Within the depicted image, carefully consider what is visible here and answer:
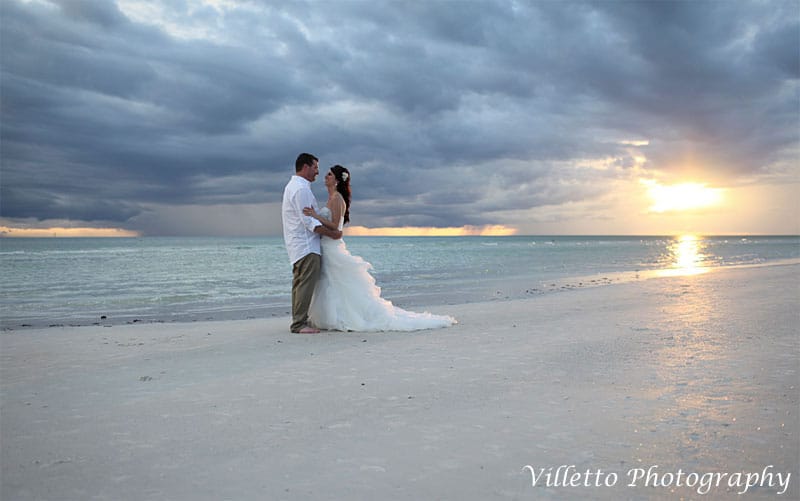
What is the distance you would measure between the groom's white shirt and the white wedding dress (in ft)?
0.75

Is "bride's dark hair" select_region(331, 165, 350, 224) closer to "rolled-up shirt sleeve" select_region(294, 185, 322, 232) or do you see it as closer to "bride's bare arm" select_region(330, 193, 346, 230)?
"bride's bare arm" select_region(330, 193, 346, 230)

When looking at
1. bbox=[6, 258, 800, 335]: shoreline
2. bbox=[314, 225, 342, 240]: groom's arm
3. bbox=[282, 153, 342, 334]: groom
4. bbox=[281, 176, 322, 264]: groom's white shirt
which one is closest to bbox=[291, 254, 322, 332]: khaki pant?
bbox=[282, 153, 342, 334]: groom

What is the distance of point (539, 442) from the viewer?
3.19 metres

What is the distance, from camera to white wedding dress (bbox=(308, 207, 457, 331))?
309 inches

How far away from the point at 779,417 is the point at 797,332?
376 centimetres

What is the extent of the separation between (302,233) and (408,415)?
4622mm

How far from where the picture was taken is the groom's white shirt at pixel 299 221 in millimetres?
7715

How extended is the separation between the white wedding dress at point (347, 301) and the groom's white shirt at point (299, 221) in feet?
0.75

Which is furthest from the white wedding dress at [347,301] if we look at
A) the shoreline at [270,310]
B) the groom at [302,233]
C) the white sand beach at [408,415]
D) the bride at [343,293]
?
the shoreline at [270,310]

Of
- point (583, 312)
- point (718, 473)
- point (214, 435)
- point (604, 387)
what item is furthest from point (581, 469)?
point (583, 312)

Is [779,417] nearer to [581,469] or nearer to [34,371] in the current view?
[581,469]

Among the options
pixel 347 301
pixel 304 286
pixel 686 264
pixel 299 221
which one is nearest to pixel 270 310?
pixel 304 286

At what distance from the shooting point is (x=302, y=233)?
787 centimetres

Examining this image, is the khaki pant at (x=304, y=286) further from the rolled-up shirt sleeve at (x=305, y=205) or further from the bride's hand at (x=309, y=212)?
the bride's hand at (x=309, y=212)
